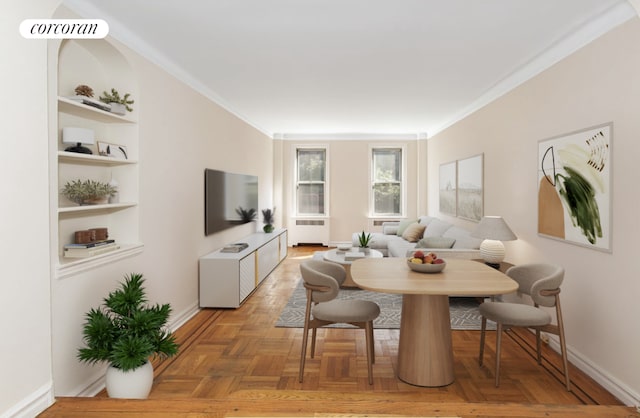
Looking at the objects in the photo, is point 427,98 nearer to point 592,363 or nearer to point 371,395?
point 592,363

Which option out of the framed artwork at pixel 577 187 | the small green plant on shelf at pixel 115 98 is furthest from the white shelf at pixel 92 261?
the framed artwork at pixel 577 187

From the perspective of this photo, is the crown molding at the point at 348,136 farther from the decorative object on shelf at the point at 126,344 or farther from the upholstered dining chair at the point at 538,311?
the decorative object on shelf at the point at 126,344

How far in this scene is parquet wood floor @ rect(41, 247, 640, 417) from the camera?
2.00 meters

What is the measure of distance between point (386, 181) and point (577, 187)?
572 cm

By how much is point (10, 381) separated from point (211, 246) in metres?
2.84

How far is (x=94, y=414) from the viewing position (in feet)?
6.42

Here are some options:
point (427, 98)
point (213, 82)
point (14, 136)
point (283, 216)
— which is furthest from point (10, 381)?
point (283, 216)

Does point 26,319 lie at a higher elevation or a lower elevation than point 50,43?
lower

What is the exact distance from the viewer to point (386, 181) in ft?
28.2

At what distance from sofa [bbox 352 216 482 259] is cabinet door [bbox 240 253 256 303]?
74.9 inches

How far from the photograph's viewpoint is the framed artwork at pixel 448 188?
242 inches

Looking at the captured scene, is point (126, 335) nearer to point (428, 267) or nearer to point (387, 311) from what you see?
point (428, 267)

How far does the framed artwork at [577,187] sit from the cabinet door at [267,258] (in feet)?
11.2

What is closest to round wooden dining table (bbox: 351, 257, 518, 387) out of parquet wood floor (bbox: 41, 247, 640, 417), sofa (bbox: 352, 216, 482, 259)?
parquet wood floor (bbox: 41, 247, 640, 417)
